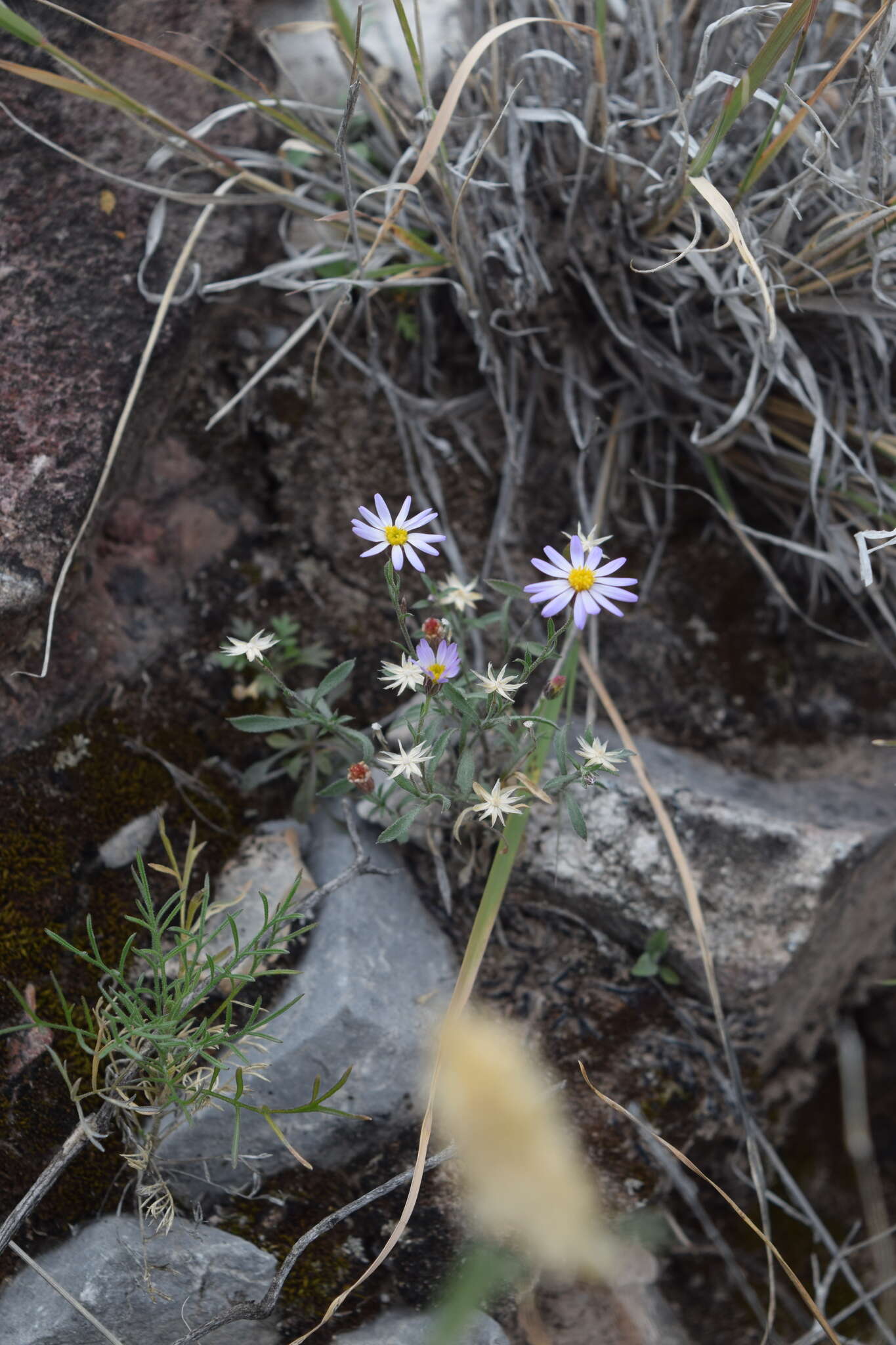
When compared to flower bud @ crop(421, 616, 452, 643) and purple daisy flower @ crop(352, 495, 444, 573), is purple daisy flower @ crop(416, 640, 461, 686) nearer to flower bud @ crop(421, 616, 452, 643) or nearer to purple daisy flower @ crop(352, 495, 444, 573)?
flower bud @ crop(421, 616, 452, 643)

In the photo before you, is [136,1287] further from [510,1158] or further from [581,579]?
[581,579]

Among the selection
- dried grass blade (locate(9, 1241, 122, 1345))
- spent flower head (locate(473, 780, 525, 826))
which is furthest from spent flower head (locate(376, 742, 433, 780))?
dried grass blade (locate(9, 1241, 122, 1345))

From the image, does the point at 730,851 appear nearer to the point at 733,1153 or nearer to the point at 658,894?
the point at 658,894

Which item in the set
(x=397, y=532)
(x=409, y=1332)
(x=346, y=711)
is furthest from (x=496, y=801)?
(x=409, y=1332)

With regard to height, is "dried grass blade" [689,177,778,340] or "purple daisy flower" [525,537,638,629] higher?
"dried grass blade" [689,177,778,340]

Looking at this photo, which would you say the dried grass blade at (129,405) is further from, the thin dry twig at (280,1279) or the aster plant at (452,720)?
the thin dry twig at (280,1279)

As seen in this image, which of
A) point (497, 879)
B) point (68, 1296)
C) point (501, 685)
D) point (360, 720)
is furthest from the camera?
point (360, 720)

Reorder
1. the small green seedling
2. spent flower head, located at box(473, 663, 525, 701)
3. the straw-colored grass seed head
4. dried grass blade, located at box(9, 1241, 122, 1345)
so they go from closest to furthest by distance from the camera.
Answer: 1. dried grass blade, located at box(9, 1241, 122, 1345)
2. spent flower head, located at box(473, 663, 525, 701)
3. the straw-colored grass seed head
4. the small green seedling
